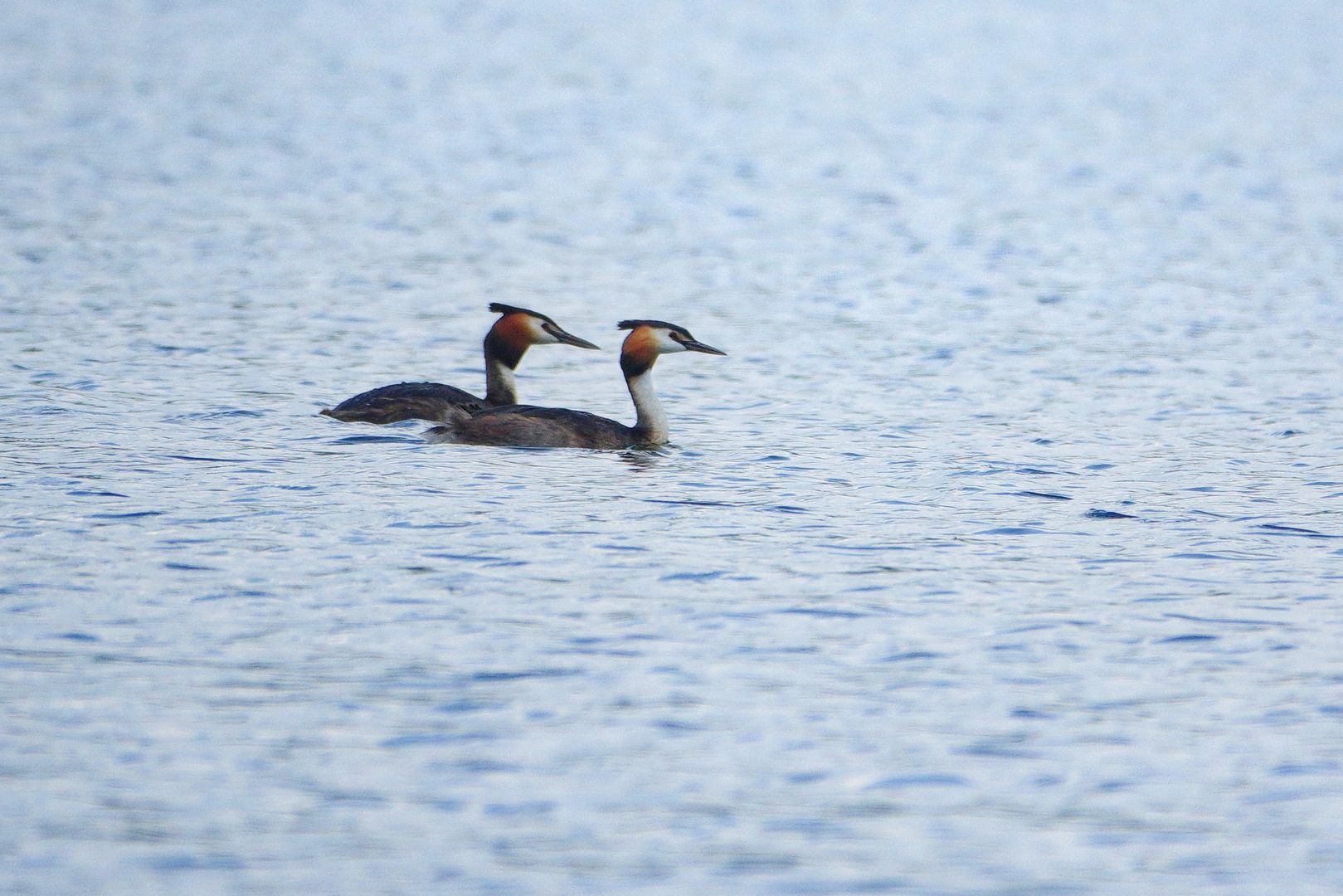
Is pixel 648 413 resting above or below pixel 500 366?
below

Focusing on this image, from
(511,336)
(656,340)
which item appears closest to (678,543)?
(656,340)

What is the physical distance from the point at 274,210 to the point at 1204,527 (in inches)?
710

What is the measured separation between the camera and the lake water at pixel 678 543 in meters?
7.83

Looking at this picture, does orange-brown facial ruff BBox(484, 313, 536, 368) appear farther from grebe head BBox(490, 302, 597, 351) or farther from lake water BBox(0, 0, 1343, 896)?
lake water BBox(0, 0, 1343, 896)

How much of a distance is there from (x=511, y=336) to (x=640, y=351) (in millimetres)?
1479

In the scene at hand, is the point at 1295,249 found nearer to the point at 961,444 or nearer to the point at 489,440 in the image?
the point at 961,444

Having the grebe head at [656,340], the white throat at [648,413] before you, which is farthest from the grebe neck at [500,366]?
the white throat at [648,413]

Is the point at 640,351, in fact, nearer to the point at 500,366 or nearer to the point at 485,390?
the point at 500,366

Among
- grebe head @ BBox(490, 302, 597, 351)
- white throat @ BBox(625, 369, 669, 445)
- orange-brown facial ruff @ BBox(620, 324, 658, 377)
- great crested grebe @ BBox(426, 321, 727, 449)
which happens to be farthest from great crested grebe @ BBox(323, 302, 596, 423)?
white throat @ BBox(625, 369, 669, 445)

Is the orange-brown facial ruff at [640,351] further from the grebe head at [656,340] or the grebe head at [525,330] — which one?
the grebe head at [525,330]

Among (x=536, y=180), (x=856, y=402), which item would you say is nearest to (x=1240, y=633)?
(x=856, y=402)

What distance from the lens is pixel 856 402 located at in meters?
17.5

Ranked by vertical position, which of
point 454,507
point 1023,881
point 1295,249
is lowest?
point 1023,881

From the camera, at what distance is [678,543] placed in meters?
12.0
